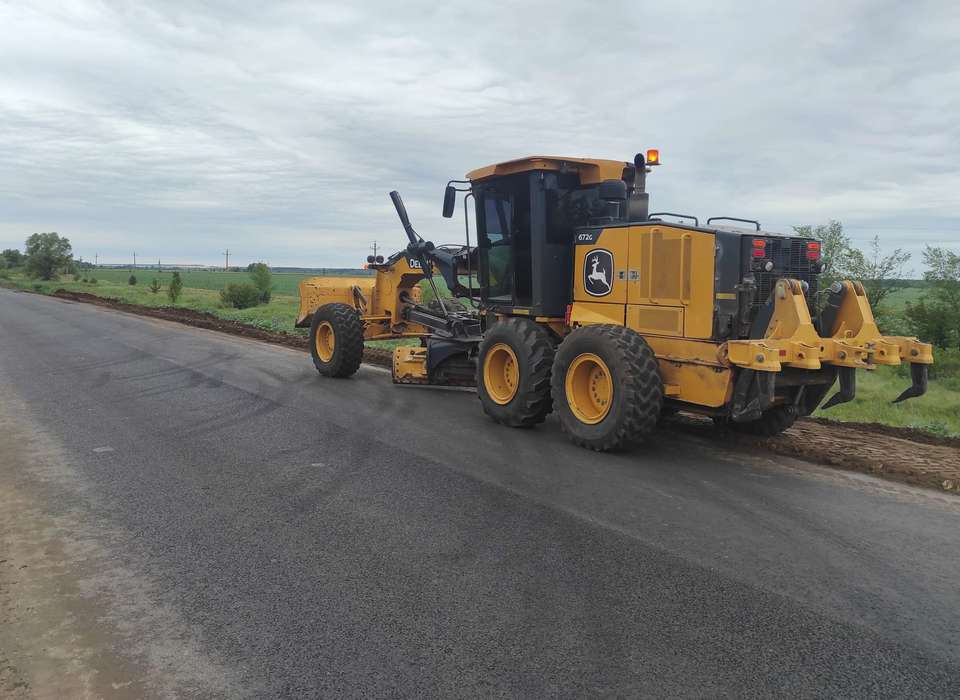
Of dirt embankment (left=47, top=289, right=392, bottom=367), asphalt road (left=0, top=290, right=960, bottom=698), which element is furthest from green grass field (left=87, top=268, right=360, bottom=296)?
asphalt road (left=0, top=290, right=960, bottom=698)

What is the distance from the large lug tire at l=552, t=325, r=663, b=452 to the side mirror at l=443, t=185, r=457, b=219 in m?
2.82

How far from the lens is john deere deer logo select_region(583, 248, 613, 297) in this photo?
824 cm

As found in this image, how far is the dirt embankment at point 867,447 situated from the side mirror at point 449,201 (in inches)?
154

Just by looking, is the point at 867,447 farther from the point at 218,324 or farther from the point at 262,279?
the point at 262,279

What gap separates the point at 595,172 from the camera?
344 inches

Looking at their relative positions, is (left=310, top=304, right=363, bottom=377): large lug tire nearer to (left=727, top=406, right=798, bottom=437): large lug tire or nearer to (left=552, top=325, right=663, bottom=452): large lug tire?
(left=552, top=325, right=663, bottom=452): large lug tire

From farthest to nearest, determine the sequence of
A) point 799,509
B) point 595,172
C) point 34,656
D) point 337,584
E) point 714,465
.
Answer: point 595,172 < point 714,465 < point 799,509 < point 337,584 < point 34,656

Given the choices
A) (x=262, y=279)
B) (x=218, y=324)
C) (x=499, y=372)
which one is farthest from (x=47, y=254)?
(x=499, y=372)

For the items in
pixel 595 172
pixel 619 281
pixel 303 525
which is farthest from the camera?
pixel 595 172

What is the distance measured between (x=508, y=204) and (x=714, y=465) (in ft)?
13.5

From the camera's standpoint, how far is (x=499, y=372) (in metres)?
9.23

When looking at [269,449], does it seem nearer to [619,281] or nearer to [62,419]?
[62,419]

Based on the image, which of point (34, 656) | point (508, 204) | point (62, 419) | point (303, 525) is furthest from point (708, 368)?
point (62, 419)

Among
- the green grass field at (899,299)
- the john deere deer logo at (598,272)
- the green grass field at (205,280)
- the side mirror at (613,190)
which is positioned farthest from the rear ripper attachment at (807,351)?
the green grass field at (205,280)
